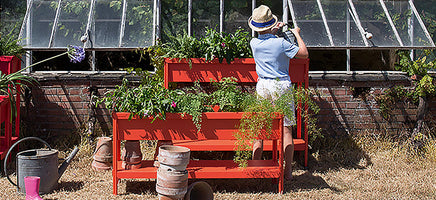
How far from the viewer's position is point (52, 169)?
4.17m

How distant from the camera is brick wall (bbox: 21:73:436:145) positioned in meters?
5.79

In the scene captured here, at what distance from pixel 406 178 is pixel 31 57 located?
16.2ft

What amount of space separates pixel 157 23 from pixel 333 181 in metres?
3.00

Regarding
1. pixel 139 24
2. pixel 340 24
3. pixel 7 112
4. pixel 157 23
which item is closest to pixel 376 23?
pixel 340 24

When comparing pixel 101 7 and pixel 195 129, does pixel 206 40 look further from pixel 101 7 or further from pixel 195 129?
pixel 101 7

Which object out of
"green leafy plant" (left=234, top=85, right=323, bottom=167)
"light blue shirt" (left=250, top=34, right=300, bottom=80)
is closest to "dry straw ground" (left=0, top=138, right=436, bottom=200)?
"green leafy plant" (left=234, top=85, right=323, bottom=167)

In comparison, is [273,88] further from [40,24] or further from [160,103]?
[40,24]

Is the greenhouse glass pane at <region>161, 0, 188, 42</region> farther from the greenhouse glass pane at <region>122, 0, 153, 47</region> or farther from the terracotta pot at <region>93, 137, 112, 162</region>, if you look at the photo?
the terracotta pot at <region>93, 137, 112, 162</region>

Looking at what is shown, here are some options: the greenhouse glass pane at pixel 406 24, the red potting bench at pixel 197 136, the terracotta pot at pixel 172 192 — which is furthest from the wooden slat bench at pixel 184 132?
the greenhouse glass pane at pixel 406 24

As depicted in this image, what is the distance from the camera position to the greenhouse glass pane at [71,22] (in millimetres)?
5535

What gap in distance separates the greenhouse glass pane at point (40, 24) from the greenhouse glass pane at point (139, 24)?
3.32 ft

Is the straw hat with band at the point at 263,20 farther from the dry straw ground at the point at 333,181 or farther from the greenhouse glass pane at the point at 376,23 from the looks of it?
the greenhouse glass pane at the point at 376,23

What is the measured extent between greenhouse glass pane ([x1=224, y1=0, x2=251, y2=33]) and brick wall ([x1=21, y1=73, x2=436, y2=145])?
1193 millimetres

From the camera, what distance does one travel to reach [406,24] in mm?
5863
